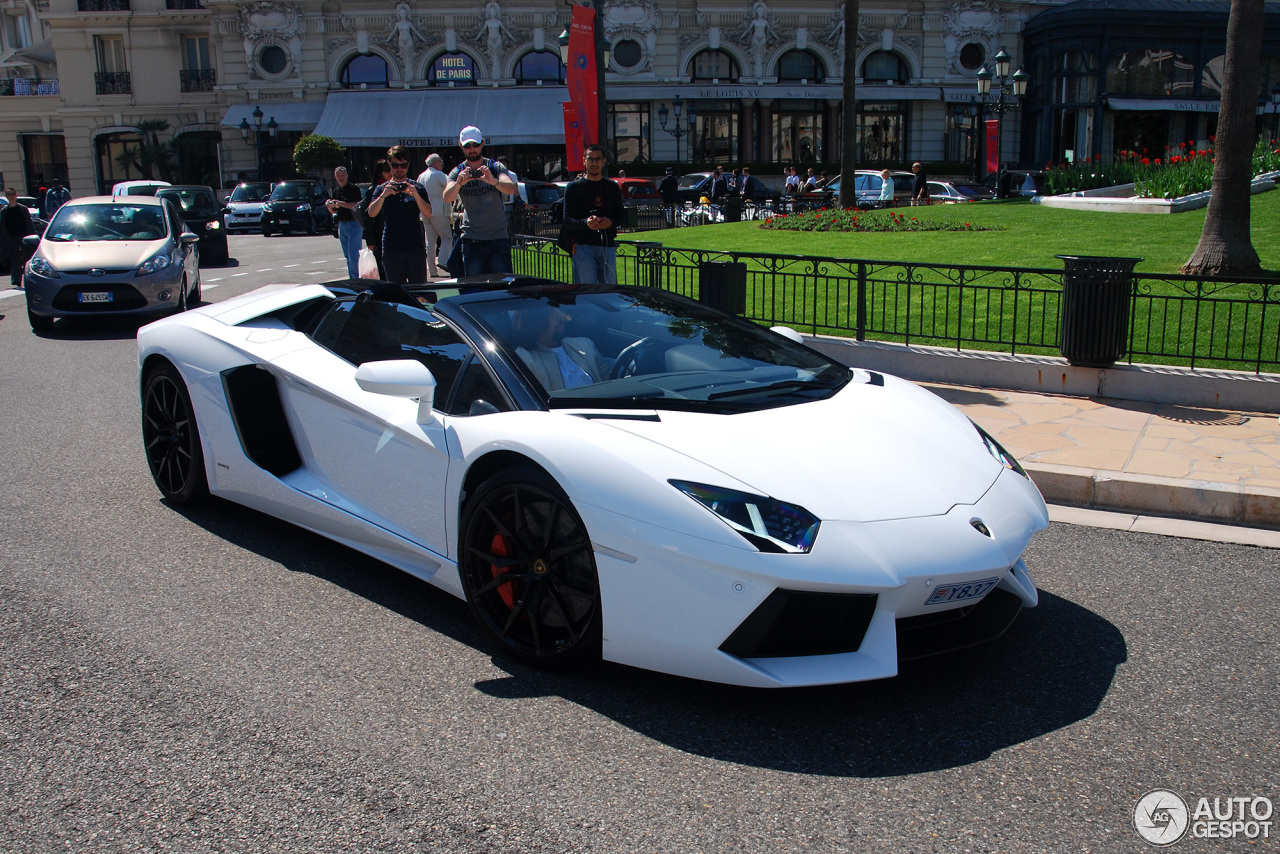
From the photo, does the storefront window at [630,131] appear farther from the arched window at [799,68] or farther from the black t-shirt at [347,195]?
the black t-shirt at [347,195]

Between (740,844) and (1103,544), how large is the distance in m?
3.16

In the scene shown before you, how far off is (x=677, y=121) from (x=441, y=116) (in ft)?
32.1

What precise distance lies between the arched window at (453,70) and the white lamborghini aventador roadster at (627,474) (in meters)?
44.6

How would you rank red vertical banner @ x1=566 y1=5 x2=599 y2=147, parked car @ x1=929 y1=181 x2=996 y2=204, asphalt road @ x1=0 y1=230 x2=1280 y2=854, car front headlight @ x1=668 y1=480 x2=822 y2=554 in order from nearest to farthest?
asphalt road @ x1=0 y1=230 x2=1280 y2=854
car front headlight @ x1=668 y1=480 x2=822 y2=554
red vertical banner @ x1=566 y1=5 x2=599 y2=147
parked car @ x1=929 y1=181 x2=996 y2=204

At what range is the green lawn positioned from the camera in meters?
14.2

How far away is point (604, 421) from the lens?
3.61m

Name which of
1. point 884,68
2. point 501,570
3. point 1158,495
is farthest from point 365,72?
point 501,570

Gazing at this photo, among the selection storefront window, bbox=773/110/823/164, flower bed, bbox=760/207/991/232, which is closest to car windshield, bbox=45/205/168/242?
flower bed, bbox=760/207/991/232

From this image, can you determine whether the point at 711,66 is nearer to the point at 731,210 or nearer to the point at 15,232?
the point at 731,210

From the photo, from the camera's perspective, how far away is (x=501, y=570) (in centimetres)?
372

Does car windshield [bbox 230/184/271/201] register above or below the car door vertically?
above

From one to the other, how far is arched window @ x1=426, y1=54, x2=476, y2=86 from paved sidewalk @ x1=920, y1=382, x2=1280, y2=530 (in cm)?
4260

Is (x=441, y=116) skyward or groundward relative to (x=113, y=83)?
groundward

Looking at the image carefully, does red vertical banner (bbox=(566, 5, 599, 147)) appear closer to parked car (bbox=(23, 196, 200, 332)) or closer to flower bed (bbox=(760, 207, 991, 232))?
parked car (bbox=(23, 196, 200, 332))
